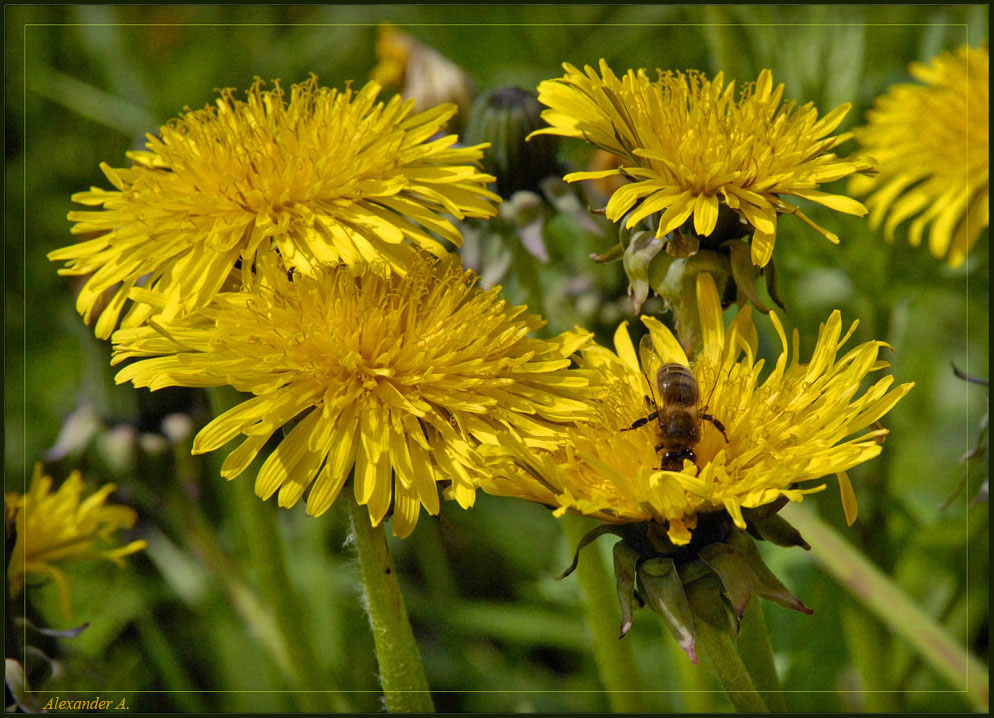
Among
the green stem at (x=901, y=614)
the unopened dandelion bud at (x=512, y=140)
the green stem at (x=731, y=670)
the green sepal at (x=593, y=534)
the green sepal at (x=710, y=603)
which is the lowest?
the green stem at (x=901, y=614)

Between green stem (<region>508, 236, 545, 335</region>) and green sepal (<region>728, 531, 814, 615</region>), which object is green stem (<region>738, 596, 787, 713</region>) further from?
green stem (<region>508, 236, 545, 335</region>)

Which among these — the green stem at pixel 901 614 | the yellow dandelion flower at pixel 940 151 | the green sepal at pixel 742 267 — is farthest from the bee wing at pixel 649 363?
the yellow dandelion flower at pixel 940 151

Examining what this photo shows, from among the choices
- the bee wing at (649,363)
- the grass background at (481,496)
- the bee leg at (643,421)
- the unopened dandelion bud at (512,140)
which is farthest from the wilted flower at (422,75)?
the bee leg at (643,421)

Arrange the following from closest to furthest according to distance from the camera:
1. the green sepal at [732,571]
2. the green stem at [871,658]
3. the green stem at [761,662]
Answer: the green sepal at [732,571]
the green stem at [761,662]
the green stem at [871,658]

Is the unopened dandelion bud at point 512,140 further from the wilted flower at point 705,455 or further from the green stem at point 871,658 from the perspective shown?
the green stem at point 871,658

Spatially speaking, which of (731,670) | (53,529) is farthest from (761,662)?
(53,529)

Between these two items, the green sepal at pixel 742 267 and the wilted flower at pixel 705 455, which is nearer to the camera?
the wilted flower at pixel 705 455

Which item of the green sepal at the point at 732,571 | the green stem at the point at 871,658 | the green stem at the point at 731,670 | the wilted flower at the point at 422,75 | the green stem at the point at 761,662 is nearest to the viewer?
Answer: the green sepal at the point at 732,571

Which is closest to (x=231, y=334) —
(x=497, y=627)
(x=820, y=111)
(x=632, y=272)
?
(x=632, y=272)

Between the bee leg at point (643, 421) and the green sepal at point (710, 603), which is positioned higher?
the bee leg at point (643, 421)
